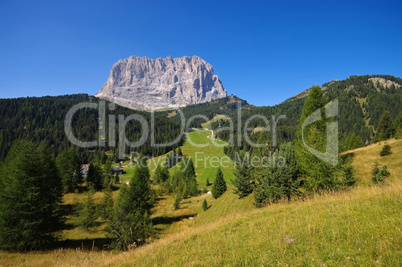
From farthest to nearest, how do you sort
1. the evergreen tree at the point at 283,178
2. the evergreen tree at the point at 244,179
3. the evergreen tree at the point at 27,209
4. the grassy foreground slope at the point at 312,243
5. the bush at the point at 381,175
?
the evergreen tree at the point at 244,179
the evergreen tree at the point at 27,209
the evergreen tree at the point at 283,178
the bush at the point at 381,175
the grassy foreground slope at the point at 312,243

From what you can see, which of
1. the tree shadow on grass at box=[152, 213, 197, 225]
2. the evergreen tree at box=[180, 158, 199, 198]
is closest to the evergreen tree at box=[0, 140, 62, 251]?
the tree shadow on grass at box=[152, 213, 197, 225]

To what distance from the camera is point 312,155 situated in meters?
19.4

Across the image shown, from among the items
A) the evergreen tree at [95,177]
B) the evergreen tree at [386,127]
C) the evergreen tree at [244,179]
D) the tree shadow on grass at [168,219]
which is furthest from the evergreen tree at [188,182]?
the evergreen tree at [386,127]

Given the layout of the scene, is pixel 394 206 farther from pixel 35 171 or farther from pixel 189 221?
pixel 189 221

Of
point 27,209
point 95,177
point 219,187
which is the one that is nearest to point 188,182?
point 219,187

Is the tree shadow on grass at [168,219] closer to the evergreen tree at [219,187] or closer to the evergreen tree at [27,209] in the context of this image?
the evergreen tree at [219,187]

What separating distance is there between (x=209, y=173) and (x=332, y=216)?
351 feet

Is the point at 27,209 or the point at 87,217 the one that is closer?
the point at 27,209

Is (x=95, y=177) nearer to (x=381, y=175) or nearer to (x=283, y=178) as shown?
(x=283, y=178)

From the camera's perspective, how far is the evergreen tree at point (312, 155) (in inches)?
731

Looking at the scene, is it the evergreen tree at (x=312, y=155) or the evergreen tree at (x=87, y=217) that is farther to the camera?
the evergreen tree at (x=87, y=217)

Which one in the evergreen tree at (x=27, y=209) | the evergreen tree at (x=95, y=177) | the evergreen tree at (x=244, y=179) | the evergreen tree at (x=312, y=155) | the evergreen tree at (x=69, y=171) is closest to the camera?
the evergreen tree at (x=312, y=155)

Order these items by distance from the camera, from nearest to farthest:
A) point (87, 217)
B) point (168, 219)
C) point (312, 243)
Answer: point (312, 243)
point (87, 217)
point (168, 219)

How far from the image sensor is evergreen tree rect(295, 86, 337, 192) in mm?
18578
